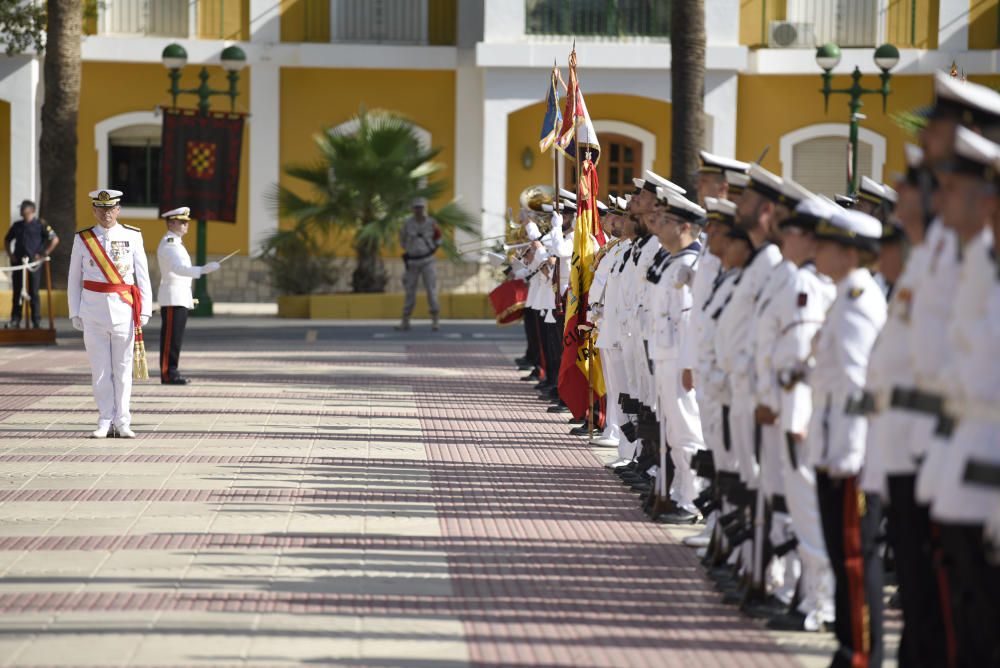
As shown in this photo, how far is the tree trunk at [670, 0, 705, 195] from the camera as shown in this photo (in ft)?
77.3

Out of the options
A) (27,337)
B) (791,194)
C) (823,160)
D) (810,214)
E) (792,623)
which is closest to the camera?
(810,214)

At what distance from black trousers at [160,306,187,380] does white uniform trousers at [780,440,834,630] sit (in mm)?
11815

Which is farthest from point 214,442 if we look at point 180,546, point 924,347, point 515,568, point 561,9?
point 561,9

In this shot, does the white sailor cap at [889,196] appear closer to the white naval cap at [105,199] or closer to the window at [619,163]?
the white naval cap at [105,199]

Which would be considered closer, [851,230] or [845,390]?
[845,390]

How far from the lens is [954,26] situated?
109ft

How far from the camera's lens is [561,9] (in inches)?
1287

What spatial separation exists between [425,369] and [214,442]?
7315mm

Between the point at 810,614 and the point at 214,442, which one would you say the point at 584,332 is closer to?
the point at 214,442

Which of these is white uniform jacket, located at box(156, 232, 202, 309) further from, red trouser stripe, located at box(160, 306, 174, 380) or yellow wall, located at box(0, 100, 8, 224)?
yellow wall, located at box(0, 100, 8, 224)

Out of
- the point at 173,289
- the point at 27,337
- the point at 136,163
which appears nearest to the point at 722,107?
the point at 136,163

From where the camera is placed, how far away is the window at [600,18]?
32.7 m

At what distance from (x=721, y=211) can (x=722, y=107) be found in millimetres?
24623

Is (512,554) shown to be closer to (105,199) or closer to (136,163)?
(105,199)
